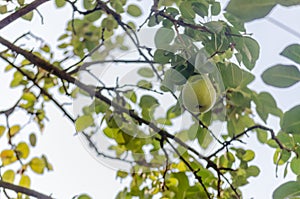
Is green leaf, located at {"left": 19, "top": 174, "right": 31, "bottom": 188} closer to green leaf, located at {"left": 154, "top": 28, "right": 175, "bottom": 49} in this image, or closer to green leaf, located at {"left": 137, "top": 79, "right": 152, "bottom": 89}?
green leaf, located at {"left": 137, "top": 79, "right": 152, "bottom": 89}

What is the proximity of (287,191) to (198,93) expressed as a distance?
157mm

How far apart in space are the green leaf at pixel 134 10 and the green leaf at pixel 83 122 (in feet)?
0.77

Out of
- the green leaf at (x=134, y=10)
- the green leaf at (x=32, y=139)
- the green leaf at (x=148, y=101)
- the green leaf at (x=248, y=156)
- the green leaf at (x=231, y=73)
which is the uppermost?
the green leaf at (x=134, y=10)

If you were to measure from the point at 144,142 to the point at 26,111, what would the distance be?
14.8 inches

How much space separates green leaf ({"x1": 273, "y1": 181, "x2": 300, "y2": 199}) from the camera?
1.65 ft

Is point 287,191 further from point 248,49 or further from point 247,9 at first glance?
point 247,9

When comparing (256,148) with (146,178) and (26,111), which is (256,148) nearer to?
(146,178)

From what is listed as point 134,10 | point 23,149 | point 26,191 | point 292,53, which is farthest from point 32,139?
point 292,53

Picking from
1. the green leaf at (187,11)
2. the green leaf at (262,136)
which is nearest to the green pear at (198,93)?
the green leaf at (187,11)

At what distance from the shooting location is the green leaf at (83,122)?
29.3 inches

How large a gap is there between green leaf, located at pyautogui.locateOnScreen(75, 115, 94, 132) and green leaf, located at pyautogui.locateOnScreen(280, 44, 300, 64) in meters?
0.38

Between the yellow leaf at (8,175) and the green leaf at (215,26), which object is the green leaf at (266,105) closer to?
the green leaf at (215,26)

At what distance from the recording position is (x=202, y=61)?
1.83ft

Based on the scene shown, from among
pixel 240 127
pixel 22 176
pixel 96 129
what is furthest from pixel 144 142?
pixel 22 176
